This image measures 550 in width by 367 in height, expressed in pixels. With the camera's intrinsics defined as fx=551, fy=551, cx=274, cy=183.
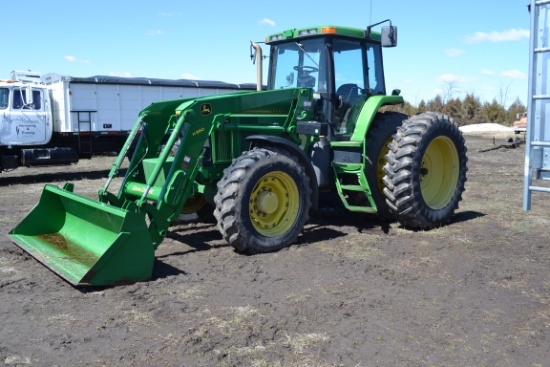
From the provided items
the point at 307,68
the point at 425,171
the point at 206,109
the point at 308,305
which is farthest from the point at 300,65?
the point at 308,305

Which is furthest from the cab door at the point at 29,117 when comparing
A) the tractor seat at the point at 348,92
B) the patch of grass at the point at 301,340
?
the patch of grass at the point at 301,340

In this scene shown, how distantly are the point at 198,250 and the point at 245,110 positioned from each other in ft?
5.83

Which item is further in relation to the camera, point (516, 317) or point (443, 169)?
point (443, 169)

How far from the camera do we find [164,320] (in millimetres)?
4324

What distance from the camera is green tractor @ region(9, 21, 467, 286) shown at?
223 inches

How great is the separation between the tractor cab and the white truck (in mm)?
7899

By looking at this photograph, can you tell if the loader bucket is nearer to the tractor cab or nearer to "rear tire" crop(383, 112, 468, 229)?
the tractor cab

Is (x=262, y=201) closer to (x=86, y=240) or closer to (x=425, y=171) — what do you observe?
(x=86, y=240)

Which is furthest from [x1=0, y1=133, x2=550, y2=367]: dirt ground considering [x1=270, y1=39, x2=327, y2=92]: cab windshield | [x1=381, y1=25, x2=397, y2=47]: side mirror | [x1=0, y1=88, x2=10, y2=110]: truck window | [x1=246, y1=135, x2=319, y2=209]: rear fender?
[x1=0, y1=88, x2=10, y2=110]: truck window

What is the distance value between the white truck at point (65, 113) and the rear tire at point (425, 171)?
31.5 feet

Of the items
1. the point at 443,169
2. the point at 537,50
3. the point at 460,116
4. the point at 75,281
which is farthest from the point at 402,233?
the point at 460,116

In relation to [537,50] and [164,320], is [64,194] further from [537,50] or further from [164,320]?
[537,50]

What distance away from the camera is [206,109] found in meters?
6.18

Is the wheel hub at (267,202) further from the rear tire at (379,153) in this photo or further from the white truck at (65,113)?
the white truck at (65,113)
